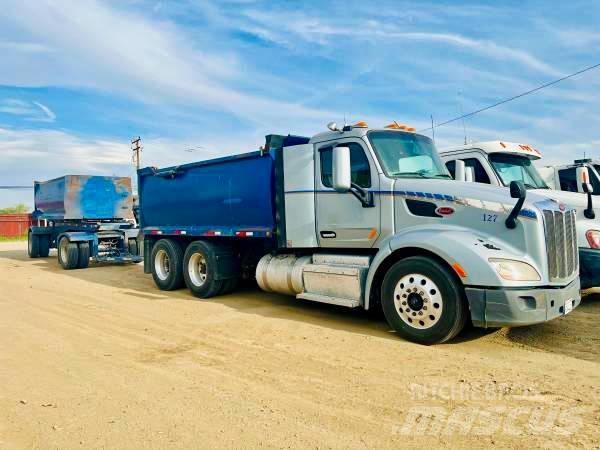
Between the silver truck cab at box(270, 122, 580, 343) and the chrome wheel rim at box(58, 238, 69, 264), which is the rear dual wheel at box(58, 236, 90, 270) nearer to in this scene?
the chrome wheel rim at box(58, 238, 69, 264)

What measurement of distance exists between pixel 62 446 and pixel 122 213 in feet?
47.4

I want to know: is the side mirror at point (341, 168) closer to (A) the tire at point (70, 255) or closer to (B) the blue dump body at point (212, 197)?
(B) the blue dump body at point (212, 197)

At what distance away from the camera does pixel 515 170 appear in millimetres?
8250

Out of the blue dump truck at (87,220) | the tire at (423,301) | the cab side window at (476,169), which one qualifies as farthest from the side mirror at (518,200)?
the blue dump truck at (87,220)

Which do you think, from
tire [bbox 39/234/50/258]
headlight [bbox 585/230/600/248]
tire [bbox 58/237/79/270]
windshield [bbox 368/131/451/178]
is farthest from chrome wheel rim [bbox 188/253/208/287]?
tire [bbox 39/234/50/258]

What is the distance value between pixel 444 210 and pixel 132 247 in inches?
453

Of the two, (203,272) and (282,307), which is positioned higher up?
(203,272)

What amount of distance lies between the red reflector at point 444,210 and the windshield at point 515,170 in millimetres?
2807

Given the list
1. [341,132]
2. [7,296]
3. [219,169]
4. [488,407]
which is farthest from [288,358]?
[7,296]

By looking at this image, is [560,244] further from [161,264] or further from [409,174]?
[161,264]

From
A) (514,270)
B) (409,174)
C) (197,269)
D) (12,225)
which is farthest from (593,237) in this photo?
(12,225)

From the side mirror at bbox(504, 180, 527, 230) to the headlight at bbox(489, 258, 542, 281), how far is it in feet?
1.32

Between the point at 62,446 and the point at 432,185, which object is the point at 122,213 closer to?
the point at 432,185

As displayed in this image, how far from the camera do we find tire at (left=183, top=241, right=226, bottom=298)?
8773 millimetres
